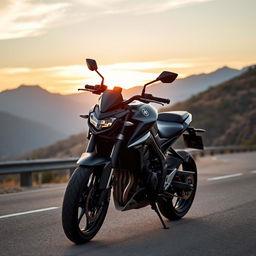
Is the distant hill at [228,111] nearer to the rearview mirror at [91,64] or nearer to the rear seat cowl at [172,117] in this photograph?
the rear seat cowl at [172,117]

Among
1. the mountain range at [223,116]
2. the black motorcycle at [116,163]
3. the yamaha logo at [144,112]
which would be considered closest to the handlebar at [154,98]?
the black motorcycle at [116,163]

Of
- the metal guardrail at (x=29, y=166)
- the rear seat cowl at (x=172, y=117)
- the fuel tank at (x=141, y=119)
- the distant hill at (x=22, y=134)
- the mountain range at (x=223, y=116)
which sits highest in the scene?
the fuel tank at (x=141, y=119)

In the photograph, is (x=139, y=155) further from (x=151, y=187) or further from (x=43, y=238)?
(x=43, y=238)

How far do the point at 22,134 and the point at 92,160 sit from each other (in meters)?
169

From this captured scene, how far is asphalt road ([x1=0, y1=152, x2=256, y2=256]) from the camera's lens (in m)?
6.24

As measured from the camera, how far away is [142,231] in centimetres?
727

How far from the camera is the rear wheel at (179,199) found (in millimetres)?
7809

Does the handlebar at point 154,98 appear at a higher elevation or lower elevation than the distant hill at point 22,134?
higher

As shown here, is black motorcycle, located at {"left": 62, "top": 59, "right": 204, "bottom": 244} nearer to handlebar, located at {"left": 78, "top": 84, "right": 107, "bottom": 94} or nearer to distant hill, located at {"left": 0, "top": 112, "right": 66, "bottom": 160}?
handlebar, located at {"left": 78, "top": 84, "right": 107, "bottom": 94}

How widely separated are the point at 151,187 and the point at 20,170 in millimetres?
7335

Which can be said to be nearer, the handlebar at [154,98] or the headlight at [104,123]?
the headlight at [104,123]

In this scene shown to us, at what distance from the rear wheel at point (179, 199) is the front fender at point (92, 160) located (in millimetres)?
1499

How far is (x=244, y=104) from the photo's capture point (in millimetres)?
76250

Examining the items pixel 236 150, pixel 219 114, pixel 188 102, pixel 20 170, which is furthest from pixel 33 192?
pixel 188 102
